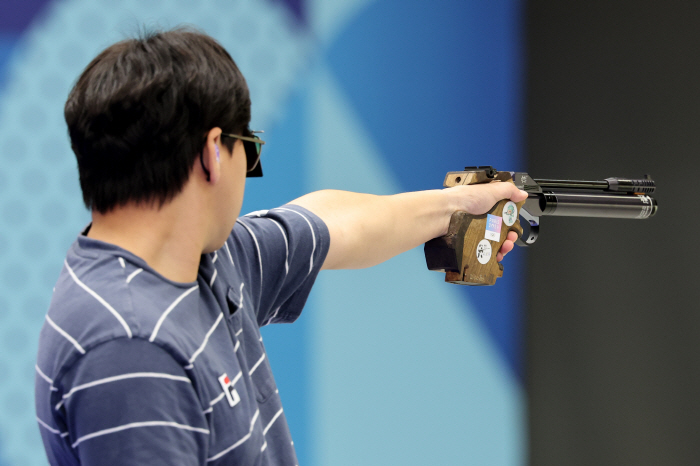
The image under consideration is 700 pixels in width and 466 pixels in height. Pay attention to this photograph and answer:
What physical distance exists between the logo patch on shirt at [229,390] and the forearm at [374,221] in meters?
0.41

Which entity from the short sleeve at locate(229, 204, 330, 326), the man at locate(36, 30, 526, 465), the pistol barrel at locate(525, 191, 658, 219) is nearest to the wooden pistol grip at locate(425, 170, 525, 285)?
the pistol barrel at locate(525, 191, 658, 219)

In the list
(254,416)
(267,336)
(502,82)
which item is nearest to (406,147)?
(502,82)

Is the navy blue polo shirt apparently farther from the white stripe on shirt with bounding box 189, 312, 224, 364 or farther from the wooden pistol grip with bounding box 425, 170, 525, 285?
the wooden pistol grip with bounding box 425, 170, 525, 285

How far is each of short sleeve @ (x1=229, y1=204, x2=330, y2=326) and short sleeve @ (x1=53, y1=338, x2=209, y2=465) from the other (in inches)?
12.8

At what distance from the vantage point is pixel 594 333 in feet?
6.77

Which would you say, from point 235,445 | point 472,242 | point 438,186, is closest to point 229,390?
point 235,445

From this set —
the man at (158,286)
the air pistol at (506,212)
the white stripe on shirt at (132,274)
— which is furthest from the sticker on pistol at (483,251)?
the white stripe on shirt at (132,274)

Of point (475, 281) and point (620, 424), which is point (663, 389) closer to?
point (620, 424)

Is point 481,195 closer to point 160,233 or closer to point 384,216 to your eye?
point 384,216

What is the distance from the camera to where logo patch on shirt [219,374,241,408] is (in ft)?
2.33

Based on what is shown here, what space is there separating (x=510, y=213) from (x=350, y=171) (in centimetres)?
67

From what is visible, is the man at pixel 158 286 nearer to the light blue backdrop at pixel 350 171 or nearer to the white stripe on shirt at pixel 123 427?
the white stripe on shirt at pixel 123 427

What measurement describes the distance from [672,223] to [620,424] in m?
0.67

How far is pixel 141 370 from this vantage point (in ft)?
2.00
